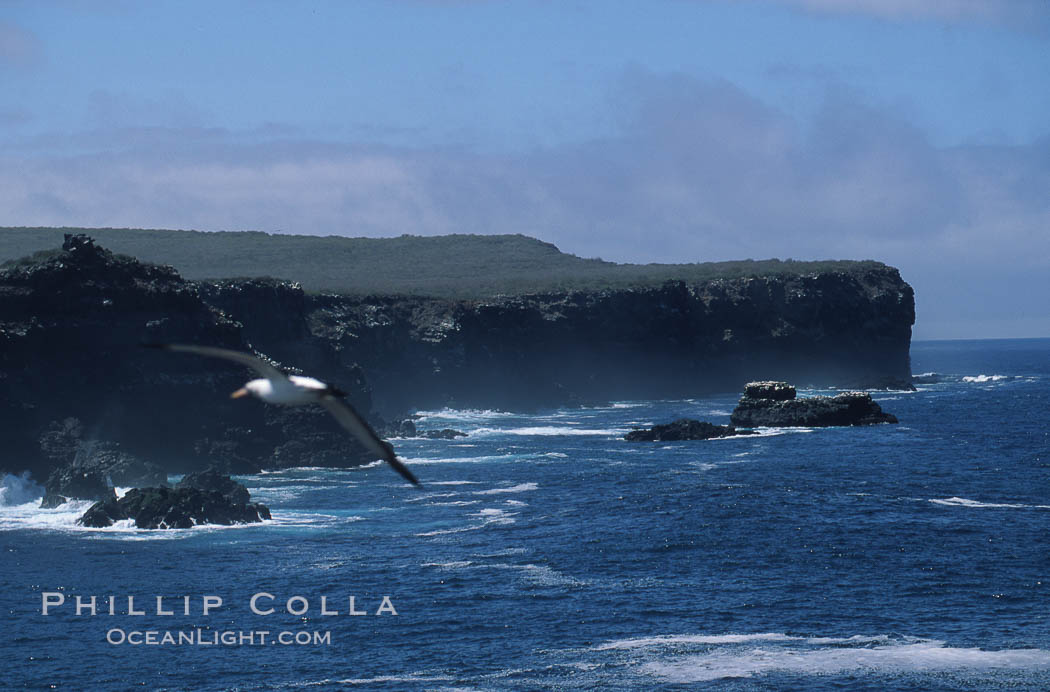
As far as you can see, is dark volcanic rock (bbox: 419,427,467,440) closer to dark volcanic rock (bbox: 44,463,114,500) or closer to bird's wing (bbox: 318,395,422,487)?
dark volcanic rock (bbox: 44,463,114,500)

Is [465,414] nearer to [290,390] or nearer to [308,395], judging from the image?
[290,390]

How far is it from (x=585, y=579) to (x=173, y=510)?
28.7 m

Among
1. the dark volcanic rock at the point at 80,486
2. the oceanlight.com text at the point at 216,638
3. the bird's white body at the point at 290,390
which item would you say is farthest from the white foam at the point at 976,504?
the bird's white body at the point at 290,390

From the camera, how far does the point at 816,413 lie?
439ft

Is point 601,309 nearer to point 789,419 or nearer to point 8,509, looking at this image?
point 789,419

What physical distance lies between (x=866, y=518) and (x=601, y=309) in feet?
397

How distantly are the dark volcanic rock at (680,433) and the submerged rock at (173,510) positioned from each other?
53.4 metres

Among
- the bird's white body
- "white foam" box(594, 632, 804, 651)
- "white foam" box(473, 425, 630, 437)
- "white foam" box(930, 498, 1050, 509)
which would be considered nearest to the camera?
the bird's white body

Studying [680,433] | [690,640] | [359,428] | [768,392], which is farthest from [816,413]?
[359,428]

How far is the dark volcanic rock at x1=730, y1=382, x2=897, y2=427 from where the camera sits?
13312cm

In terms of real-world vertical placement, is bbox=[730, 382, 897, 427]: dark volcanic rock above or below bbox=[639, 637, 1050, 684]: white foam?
above

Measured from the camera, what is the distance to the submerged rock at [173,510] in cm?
7525

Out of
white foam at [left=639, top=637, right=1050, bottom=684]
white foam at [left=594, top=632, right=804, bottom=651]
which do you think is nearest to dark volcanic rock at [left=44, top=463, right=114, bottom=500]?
white foam at [left=594, top=632, right=804, bottom=651]

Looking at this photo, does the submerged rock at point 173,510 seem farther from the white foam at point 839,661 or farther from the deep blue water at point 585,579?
the white foam at point 839,661
